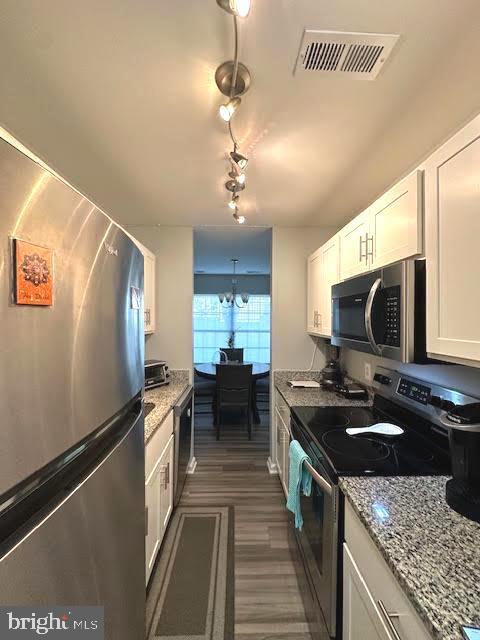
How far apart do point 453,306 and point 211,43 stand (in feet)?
3.92

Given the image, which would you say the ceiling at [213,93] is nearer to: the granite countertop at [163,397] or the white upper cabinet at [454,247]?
the white upper cabinet at [454,247]

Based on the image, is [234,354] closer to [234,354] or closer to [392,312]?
[234,354]

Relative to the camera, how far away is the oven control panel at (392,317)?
1320mm

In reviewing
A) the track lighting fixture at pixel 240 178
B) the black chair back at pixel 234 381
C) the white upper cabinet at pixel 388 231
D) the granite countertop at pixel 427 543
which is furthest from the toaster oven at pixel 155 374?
the granite countertop at pixel 427 543

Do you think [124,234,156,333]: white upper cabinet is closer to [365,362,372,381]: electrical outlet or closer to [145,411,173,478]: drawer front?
[145,411,173,478]: drawer front

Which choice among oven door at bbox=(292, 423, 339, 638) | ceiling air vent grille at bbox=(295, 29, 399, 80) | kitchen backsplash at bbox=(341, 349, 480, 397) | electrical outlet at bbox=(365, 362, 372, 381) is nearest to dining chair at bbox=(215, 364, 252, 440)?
electrical outlet at bbox=(365, 362, 372, 381)

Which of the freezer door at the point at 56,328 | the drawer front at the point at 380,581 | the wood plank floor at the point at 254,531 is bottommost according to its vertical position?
the wood plank floor at the point at 254,531

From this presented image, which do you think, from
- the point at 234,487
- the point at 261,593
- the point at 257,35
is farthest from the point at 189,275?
the point at 261,593

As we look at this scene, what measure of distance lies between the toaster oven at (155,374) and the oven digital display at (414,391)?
1917mm

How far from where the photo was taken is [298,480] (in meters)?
1.67

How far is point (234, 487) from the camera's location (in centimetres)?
281

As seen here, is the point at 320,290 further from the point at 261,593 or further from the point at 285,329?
the point at 261,593

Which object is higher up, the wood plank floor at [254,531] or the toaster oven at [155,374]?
the toaster oven at [155,374]

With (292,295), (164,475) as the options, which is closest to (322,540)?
(164,475)
